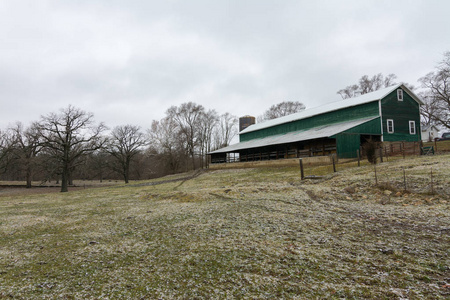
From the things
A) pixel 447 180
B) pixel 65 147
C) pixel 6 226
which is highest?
pixel 65 147

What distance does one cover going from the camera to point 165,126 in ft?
200

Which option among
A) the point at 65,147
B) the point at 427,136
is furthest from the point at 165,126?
the point at 427,136

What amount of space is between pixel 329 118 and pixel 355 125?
827 cm

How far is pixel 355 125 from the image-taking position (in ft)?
101

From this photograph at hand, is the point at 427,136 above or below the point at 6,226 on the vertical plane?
above

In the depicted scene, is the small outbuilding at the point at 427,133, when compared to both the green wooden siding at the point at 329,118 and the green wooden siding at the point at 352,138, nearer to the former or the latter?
the green wooden siding at the point at 329,118

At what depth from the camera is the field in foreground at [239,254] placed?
164 inches

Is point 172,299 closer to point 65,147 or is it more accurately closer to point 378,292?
point 378,292

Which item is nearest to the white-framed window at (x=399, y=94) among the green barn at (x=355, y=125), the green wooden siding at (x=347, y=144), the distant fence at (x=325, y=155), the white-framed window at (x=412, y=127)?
the green barn at (x=355, y=125)

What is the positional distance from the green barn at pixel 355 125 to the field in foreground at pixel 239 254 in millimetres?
20486

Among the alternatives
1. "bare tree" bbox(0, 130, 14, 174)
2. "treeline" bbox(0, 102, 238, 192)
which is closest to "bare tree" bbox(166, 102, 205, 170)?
"treeline" bbox(0, 102, 238, 192)

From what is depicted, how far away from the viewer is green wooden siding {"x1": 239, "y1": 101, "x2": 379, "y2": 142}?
112 ft

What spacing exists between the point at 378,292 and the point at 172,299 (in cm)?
326

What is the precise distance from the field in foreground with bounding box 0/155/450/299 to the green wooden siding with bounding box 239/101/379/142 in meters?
26.3
